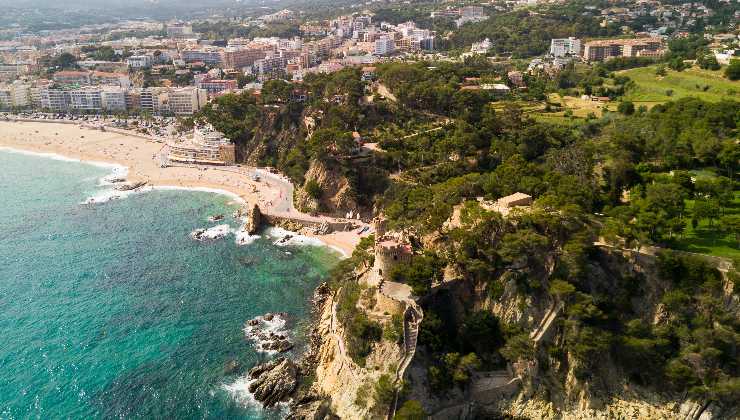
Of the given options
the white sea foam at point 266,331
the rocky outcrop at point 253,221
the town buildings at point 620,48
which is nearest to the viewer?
the white sea foam at point 266,331

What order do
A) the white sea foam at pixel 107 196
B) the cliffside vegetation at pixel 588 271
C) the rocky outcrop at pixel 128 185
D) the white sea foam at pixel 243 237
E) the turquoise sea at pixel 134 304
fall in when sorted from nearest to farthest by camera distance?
the cliffside vegetation at pixel 588 271 < the turquoise sea at pixel 134 304 < the white sea foam at pixel 243 237 < the white sea foam at pixel 107 196 < the rocky outcrop at pixel 128 185

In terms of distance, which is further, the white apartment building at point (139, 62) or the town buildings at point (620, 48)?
the white apartment building at point (139, 62)

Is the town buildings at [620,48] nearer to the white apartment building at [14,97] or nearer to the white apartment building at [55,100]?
the white apartment building at [55,100]

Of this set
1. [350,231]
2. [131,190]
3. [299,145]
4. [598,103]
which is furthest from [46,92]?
[598,103]

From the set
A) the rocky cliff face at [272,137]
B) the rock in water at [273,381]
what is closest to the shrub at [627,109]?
the rocky cliff face at [272,137]

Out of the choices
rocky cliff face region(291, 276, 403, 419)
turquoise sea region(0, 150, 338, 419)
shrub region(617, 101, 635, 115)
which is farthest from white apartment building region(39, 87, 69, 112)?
rocky cliff face region(291, 276, 403, 419)

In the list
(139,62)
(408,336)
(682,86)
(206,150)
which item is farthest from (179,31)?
(408,336)

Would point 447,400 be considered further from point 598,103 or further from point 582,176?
point 598,103

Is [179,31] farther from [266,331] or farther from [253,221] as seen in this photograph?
[266,331]
